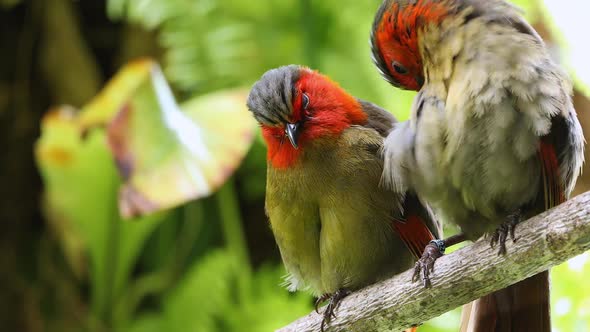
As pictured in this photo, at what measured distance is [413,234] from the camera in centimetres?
239

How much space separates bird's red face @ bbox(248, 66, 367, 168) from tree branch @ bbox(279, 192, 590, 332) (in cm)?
47

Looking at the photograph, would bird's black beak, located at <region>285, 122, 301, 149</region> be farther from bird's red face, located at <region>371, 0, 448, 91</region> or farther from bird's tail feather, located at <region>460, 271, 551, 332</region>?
bird's tail feather, located at <region>460, 271, 551, 332</region>

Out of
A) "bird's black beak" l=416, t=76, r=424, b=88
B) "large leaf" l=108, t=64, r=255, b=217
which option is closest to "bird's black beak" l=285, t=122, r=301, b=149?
"bird's black beak" l=416, t=76, r=424, b=88

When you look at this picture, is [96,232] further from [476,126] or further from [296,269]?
[476,126]

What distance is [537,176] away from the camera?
205cm

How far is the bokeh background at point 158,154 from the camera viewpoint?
3264 millimetres

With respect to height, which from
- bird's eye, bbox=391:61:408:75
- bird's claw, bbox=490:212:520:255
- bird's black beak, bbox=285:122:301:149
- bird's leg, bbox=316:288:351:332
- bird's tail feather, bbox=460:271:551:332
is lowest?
bird's tail feather, bbox=460:271:551:332

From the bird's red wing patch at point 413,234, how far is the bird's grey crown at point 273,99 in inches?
17.6

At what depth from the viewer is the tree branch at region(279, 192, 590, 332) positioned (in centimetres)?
182

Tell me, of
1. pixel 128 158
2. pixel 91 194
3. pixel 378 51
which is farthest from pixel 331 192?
pixel 91 194

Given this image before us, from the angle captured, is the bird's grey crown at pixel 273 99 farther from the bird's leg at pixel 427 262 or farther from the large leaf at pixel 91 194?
the large leaf at pixel 91 194

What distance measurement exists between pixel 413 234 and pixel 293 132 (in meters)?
0.45

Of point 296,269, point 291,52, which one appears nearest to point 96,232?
point 291,52

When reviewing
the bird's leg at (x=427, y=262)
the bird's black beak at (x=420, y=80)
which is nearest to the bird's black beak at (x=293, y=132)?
the bird's black beak at (x=420, y=80)
